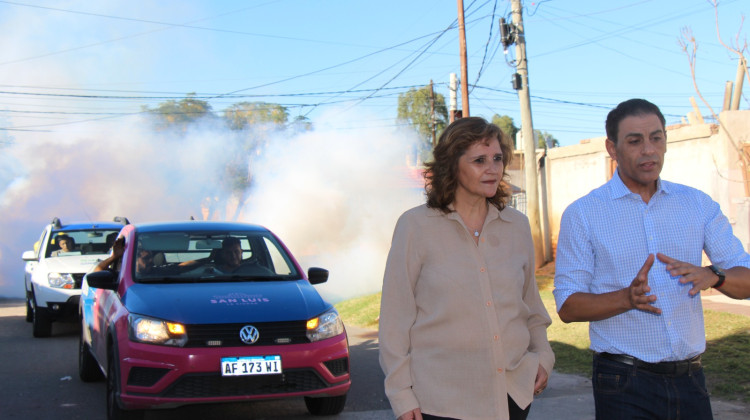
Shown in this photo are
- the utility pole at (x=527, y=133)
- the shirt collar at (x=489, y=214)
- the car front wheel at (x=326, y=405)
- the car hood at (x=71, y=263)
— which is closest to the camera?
the shirt collar at (x=489, y=214)

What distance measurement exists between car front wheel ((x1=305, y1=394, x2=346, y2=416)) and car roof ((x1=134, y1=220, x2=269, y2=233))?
6.28 feet

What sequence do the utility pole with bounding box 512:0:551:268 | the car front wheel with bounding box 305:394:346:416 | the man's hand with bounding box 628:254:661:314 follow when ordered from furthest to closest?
the utility pole with bounding box 512:0:551:268
the car front wheel with bounding box 305:394:346:416
the man's hand with bounding box 628:254:661:314

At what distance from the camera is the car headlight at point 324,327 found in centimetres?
596

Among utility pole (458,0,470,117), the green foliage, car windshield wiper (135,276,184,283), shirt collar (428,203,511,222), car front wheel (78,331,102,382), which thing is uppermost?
utility pole (458,0,470,117)

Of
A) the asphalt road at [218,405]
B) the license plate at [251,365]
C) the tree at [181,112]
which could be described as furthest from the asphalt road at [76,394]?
the tree at [181,112]

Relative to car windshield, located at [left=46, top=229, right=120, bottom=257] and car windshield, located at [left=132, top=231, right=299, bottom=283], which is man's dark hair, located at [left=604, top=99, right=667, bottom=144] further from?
car windshield, located at [left=46, top=229, right=120, bottom=257]

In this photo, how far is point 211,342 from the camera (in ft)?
18.5

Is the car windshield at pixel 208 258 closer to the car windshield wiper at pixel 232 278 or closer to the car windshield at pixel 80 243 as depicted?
the car windshield wiper at pixel 232 278

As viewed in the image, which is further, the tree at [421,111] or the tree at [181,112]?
the tree at [421,111]

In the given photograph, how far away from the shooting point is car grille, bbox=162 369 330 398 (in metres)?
5.53

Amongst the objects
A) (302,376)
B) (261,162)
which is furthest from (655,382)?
(261,162)

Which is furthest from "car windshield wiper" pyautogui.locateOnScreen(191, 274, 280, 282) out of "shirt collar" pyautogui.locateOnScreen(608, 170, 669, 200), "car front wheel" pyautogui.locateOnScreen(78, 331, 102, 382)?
"shirt collar" pyautogui.locateOnScreen(608, 170, 669, 200)

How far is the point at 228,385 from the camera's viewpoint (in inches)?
220

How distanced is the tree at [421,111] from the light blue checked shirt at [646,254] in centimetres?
3666
